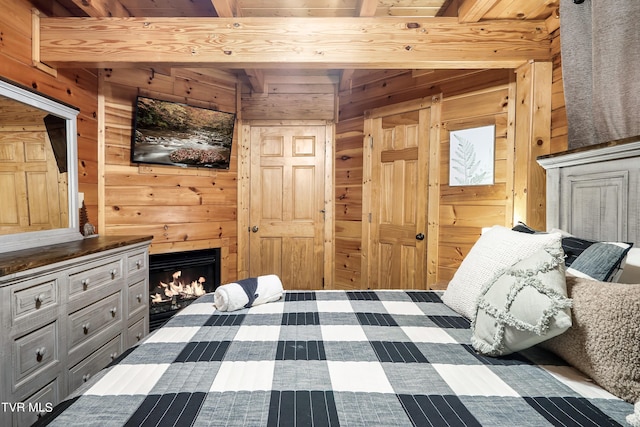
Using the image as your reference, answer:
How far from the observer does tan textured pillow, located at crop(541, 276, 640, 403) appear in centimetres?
74

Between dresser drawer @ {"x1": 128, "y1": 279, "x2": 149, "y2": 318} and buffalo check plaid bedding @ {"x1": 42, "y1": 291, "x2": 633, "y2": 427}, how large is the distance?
1.17 m

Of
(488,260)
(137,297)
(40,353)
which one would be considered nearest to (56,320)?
(40,353)

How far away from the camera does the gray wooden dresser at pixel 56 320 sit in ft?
4.21

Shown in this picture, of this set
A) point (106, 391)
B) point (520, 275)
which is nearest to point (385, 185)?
point (520, 275)

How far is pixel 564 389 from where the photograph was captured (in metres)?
0.81

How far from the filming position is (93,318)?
69.2 inches

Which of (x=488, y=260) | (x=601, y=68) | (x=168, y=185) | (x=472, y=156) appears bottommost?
(x=488, y=260)

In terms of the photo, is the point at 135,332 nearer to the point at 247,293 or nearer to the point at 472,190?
the point at 247,293

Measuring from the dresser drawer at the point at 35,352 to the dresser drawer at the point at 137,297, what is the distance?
0.64 meters

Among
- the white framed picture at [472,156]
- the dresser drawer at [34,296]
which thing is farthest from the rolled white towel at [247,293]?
the white framed picture at [472,156]

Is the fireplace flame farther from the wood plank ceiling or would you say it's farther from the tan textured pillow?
the tan textured pillow

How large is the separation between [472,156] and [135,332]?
3.06m

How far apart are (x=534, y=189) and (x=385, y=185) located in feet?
4.53

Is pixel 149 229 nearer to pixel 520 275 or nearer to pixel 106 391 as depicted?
pixel 106 391
